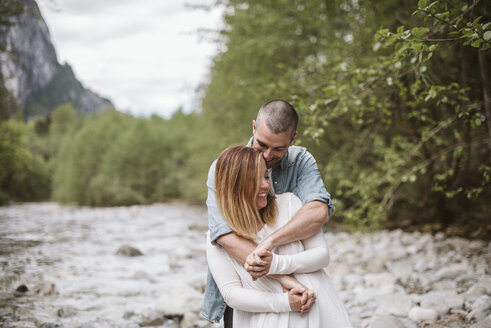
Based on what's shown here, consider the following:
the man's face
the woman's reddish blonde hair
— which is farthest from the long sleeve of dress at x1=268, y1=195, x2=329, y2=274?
the man's face

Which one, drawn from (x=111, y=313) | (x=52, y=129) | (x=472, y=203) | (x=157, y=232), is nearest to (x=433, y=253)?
(x=472, y=203)

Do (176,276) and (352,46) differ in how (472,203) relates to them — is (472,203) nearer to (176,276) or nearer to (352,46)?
(352,46)

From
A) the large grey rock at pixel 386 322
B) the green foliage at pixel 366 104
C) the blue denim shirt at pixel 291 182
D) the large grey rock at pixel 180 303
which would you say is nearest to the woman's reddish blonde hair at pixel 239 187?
the blue denim shirt at pixel 291 182

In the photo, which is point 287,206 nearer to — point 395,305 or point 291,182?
point 291,182

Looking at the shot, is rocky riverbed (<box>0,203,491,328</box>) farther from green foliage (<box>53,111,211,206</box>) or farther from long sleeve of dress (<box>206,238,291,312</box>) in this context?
green foliage (<box>53,111,211,206</box>)

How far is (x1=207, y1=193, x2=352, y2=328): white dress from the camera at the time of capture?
2299 millimetres

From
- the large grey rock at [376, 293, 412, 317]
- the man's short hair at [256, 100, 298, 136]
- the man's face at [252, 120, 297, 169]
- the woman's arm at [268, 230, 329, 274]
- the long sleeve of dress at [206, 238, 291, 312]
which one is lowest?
the large grey rock at [376, 293, 412, 317]

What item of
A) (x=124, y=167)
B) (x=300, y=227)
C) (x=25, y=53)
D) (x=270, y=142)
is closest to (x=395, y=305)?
(x=300, y=227)

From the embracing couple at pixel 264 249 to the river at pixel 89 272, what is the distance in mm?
3188

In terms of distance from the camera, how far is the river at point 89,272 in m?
5.76

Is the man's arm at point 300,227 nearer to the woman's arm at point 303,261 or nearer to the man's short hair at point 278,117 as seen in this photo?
the woman's arm at point 303,261

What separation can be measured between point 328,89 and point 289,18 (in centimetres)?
791

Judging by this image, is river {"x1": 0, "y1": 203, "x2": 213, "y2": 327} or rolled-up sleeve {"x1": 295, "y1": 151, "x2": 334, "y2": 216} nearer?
rolled-up sleeve {"x1": 295, "y1": 151, "x2": 334, "y2": 216}

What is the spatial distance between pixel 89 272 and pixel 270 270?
724 centimetres
